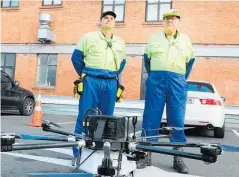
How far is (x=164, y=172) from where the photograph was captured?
395cm

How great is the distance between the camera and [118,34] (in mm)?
14477

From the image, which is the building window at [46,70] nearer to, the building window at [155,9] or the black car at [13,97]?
the black car at [13,97]

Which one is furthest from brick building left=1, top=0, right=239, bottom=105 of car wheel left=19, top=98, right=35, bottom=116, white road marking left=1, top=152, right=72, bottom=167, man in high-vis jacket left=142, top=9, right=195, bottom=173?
white road marking left=1, top=152, right=72, bottom=167

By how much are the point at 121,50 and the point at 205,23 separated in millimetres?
10013

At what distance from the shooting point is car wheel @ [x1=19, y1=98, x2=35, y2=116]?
11773mm

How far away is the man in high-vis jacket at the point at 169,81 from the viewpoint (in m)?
4.10

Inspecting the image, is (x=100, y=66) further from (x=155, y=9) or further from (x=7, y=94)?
(x=155, y=9)

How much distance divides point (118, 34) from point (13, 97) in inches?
211

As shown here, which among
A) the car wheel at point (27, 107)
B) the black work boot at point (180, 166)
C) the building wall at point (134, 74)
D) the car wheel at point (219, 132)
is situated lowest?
the black work boot at point (180, 166)

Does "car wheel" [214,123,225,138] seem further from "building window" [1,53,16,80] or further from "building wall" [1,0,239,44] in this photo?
"building window" [1,53,16,80]

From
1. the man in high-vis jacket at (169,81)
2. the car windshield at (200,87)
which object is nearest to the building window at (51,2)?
the car windshield at (200,87)

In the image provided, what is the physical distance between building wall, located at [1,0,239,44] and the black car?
163 inches

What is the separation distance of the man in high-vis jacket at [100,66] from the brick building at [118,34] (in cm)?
961

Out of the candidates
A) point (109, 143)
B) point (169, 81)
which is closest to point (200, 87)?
point (169, 81)
